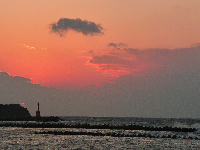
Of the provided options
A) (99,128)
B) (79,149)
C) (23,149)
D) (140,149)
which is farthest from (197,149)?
(99,128)

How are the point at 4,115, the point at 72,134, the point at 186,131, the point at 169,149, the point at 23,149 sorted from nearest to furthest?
the point at 23,149 < the point at 169,149 < the point at 72,134 < the point at 186,131 < the point at 4,115

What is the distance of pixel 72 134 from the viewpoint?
211 ft

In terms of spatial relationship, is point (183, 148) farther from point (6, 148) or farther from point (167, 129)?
point (167, 129)

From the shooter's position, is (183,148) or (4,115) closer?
(183,148)

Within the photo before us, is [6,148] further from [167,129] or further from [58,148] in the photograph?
[167,129]

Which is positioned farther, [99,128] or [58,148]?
[99,128]

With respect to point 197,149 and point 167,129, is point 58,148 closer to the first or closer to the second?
point 197,149

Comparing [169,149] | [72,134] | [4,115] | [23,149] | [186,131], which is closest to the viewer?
[23,149]

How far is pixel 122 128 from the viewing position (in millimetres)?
86312

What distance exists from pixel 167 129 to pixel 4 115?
460 feet

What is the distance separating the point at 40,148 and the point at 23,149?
86.9 inches

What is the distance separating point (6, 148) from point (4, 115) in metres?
166

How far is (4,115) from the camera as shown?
19900 cm

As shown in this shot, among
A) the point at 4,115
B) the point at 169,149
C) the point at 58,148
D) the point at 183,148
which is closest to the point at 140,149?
the point at 169,149
